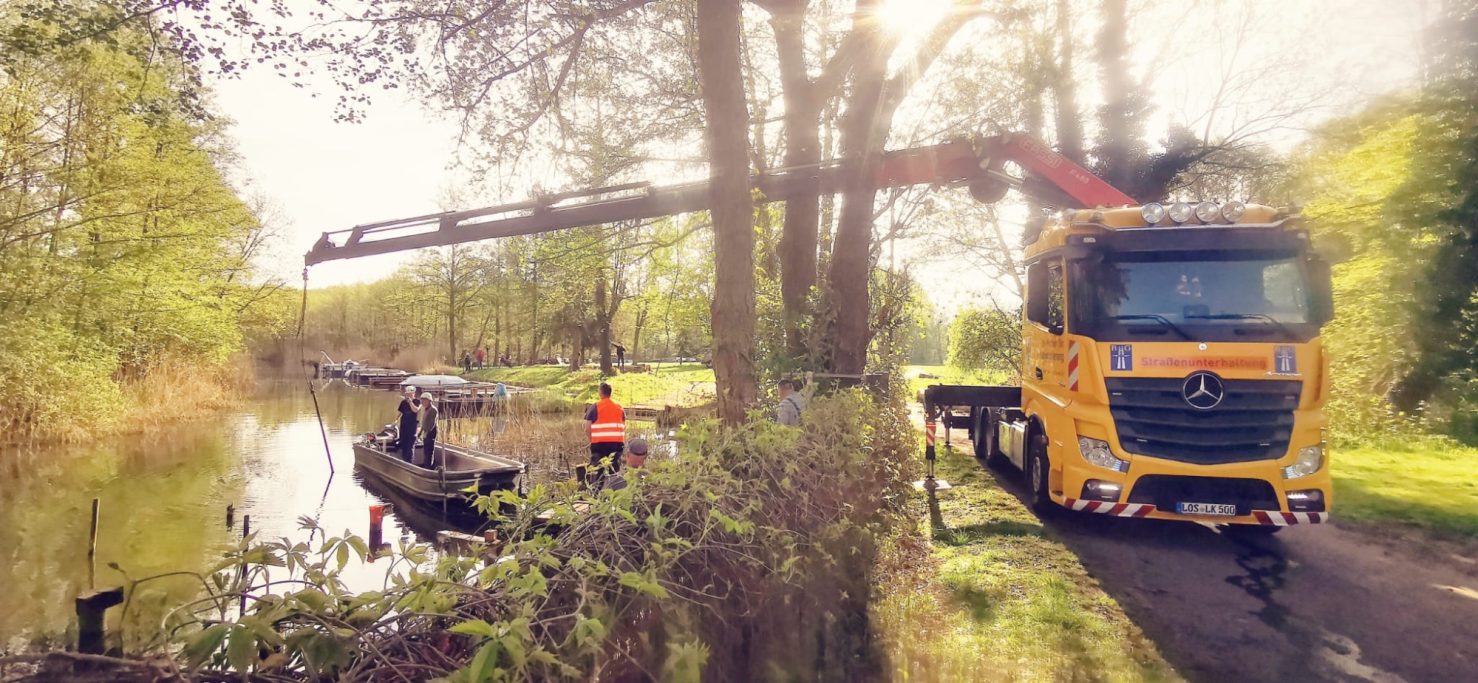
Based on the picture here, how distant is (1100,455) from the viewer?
6387 mm

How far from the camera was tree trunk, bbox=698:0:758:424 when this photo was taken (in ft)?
20.9

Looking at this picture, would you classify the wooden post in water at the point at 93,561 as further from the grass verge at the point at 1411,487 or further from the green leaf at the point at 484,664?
the grass verge at the point at 1411,487

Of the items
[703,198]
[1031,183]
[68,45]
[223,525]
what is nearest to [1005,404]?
[1031,183]

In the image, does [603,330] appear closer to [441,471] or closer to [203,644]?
[441,471]

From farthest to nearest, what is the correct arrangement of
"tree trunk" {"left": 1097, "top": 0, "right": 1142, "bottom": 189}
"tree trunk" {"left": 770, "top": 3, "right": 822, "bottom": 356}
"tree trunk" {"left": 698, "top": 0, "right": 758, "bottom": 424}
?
"tree trunk" {"left": 1097, "top": 0, "right": 1142, "bottom": 189} < "tree trunk" {"left": 770, "top": 3, "right": 822, "bottom": 356} < "tree trunk" {"left": 698, "top": 0, "right": 758, "bottom": 424}

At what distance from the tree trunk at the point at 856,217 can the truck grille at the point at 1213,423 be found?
3581mm

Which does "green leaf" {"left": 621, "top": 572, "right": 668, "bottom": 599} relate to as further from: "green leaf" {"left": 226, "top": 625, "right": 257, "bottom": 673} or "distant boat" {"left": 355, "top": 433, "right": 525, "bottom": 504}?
"distant boat" {"left": 355, "top": 433, "right": 525, "bottom": 504}

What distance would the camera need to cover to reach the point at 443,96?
7438mm

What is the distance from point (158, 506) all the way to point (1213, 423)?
16.4 metres

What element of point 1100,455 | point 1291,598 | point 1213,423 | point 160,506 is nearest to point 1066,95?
point 1213,423

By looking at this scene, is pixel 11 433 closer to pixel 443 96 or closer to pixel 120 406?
pixel 120 406

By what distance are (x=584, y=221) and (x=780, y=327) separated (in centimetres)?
348

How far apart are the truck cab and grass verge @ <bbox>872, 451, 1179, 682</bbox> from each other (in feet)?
2.73

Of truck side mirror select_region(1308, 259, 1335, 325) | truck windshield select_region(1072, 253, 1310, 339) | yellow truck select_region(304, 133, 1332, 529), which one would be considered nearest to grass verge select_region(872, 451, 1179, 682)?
yellow truck select_region(304, 133, 1332, 529)
